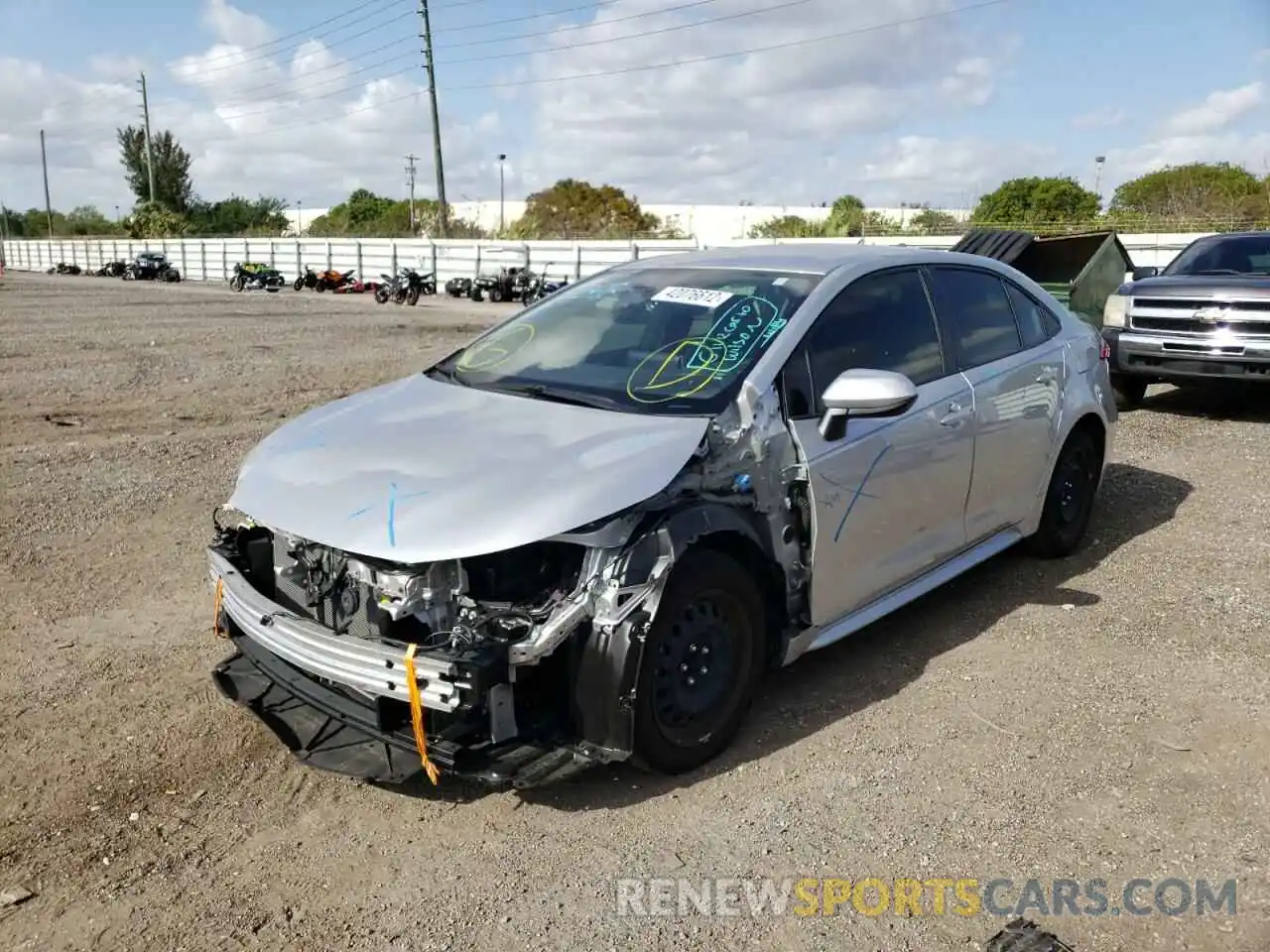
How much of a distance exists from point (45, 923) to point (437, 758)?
43.0 inches

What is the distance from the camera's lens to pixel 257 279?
37.4m

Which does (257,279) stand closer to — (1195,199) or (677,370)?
(1195,199)

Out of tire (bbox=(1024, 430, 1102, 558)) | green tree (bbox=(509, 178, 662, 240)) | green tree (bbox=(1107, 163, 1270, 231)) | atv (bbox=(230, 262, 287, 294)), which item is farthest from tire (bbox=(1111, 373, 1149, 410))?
green tree (bbox=(509, 178, 662, 240))

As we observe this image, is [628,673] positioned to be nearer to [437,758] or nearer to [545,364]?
[437,758]

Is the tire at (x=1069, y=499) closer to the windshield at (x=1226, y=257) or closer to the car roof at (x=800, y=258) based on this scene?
the car roof at (x=800, y=258)

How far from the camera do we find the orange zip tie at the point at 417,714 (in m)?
3.00

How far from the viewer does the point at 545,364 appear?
4316mm

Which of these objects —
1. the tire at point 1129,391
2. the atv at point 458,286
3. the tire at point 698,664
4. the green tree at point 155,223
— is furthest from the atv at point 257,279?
the tire at point 698,664

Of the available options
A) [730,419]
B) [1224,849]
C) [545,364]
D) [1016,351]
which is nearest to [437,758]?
[730,419]

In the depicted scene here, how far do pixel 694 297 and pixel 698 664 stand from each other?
1.60m

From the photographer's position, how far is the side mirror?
3688 millimetres

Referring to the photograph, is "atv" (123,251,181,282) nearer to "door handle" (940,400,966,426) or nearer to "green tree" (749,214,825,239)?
"green tree" (749,214,825,239)

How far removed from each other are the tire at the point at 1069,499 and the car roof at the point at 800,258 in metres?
1.29

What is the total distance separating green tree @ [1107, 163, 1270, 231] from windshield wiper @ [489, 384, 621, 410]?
84.8ft
